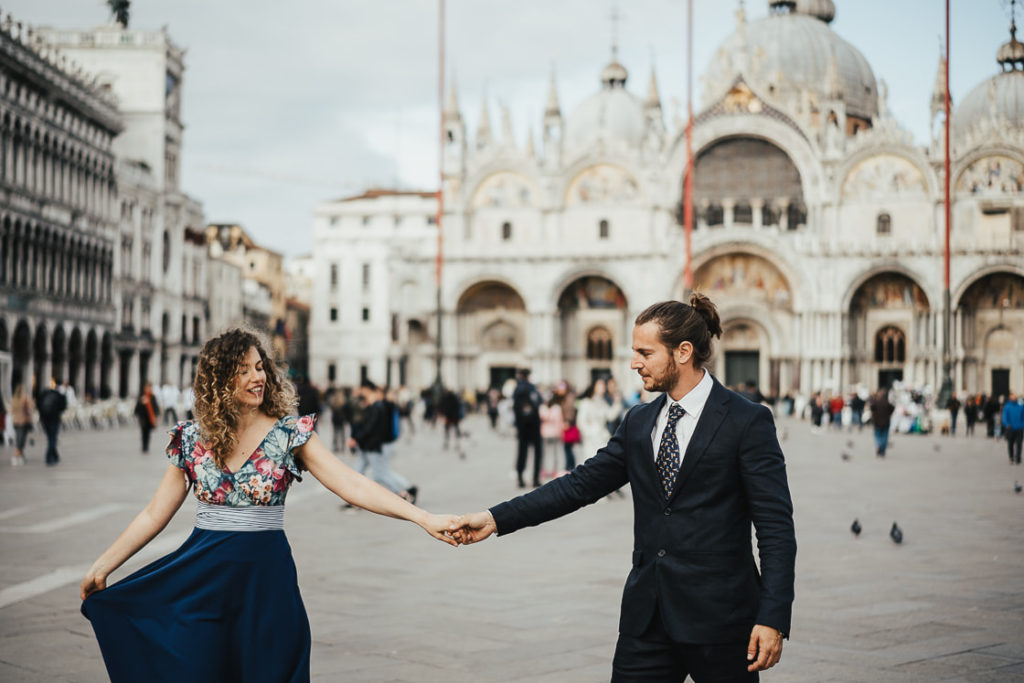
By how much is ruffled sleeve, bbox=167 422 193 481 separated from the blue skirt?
267 mm

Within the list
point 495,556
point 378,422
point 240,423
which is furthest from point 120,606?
point 378,422

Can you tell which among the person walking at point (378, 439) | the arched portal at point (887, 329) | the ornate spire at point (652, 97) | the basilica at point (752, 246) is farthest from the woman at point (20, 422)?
the ornate spire at point (652, 97)

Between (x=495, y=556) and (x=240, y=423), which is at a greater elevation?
(x=240, y=423)

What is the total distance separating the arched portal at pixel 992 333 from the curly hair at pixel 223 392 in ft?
165

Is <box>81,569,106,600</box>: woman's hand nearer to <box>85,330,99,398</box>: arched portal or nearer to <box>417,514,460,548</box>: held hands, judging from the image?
<box>417,514,460,548</box>: held hands

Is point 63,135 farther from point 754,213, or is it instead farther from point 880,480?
point 880,480

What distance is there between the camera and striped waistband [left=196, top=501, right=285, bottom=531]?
4.00 metres

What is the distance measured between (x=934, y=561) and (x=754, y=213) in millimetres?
44509

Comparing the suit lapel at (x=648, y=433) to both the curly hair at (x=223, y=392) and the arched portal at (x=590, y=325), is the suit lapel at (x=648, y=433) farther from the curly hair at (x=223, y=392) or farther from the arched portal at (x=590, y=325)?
the arched portal at (x=590, y=325)

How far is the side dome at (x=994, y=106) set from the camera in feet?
163

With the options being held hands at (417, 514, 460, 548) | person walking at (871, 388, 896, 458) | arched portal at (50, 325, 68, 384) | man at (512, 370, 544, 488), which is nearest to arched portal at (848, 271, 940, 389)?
person walking at (871, 388, 896, 458)

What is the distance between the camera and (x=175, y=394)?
37.3 meters

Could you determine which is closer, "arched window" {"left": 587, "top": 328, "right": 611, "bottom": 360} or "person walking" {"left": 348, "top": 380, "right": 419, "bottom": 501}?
"person walking" {"left": 348, "top": 380, "right": 419, "bottom": 501}

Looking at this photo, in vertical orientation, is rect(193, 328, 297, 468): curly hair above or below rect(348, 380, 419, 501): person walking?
above
